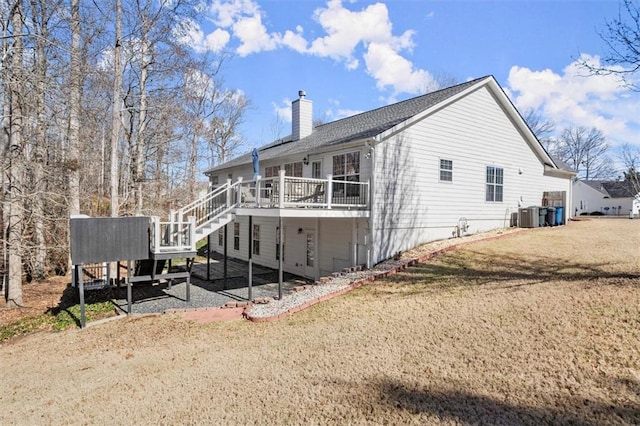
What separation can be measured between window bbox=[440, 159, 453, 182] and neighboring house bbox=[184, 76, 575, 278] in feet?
0.12

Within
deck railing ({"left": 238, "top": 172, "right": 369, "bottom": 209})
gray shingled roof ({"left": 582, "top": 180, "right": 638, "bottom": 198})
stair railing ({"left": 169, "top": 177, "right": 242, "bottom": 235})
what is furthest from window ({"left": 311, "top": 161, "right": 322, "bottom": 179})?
gray shingled roof ({"left": 582, "top": 180, "right": 638, "bottom": 198})

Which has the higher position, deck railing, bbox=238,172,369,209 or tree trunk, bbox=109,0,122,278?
tree trunk, bbox=109,0,122,278

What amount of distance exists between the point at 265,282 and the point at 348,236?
3.73 metres

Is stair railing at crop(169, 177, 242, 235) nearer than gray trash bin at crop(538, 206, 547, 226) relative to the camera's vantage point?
Yes

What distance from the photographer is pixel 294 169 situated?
47.7 feet

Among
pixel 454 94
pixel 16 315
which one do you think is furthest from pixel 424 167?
pixel 16 315

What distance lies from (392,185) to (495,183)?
5.59m

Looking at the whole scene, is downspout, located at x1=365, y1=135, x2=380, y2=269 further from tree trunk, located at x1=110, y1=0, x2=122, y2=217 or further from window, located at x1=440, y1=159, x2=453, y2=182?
tree trunk, located at x1=110, y1=0, x2=122, y2=217

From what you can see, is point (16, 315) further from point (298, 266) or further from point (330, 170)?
point (330, 170)

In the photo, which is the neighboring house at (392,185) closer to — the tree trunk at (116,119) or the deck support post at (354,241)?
the deck support post at (354,241)

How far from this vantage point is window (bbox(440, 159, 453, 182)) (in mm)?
12914

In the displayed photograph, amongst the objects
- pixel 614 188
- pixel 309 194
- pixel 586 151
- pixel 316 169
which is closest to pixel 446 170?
pixel 316 169

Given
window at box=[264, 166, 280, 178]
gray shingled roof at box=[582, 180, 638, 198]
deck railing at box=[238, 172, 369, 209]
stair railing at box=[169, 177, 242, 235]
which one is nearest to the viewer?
deck railing at box=[238, 172, 369, 209]

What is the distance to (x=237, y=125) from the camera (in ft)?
114
